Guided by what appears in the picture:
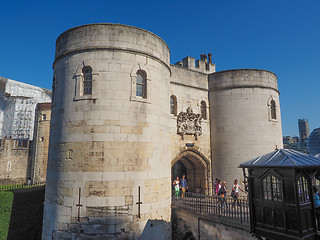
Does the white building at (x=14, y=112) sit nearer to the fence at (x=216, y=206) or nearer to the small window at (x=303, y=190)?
the fence at (x=216, y=206)

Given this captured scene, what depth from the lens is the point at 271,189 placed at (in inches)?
267

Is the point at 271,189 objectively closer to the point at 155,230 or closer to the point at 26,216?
the point at 155,230

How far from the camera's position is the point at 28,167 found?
3045 centimetres

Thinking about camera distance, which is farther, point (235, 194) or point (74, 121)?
point (235, 194)

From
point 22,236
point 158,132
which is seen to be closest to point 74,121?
point 158,132

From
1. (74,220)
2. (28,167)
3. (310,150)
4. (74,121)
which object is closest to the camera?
(74,220)

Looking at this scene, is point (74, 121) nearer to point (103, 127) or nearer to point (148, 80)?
point (103, 127)

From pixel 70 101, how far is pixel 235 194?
378 inches

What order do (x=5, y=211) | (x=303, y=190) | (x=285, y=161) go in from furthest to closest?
(x=5, y=211), (x=285, y=161), (x=303, y=190)

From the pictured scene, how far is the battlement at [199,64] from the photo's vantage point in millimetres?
19875

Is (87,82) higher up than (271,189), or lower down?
higher up

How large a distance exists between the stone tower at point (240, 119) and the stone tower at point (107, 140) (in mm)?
6533

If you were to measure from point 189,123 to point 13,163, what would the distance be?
26.8 meters

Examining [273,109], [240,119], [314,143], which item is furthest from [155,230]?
[314,143]
